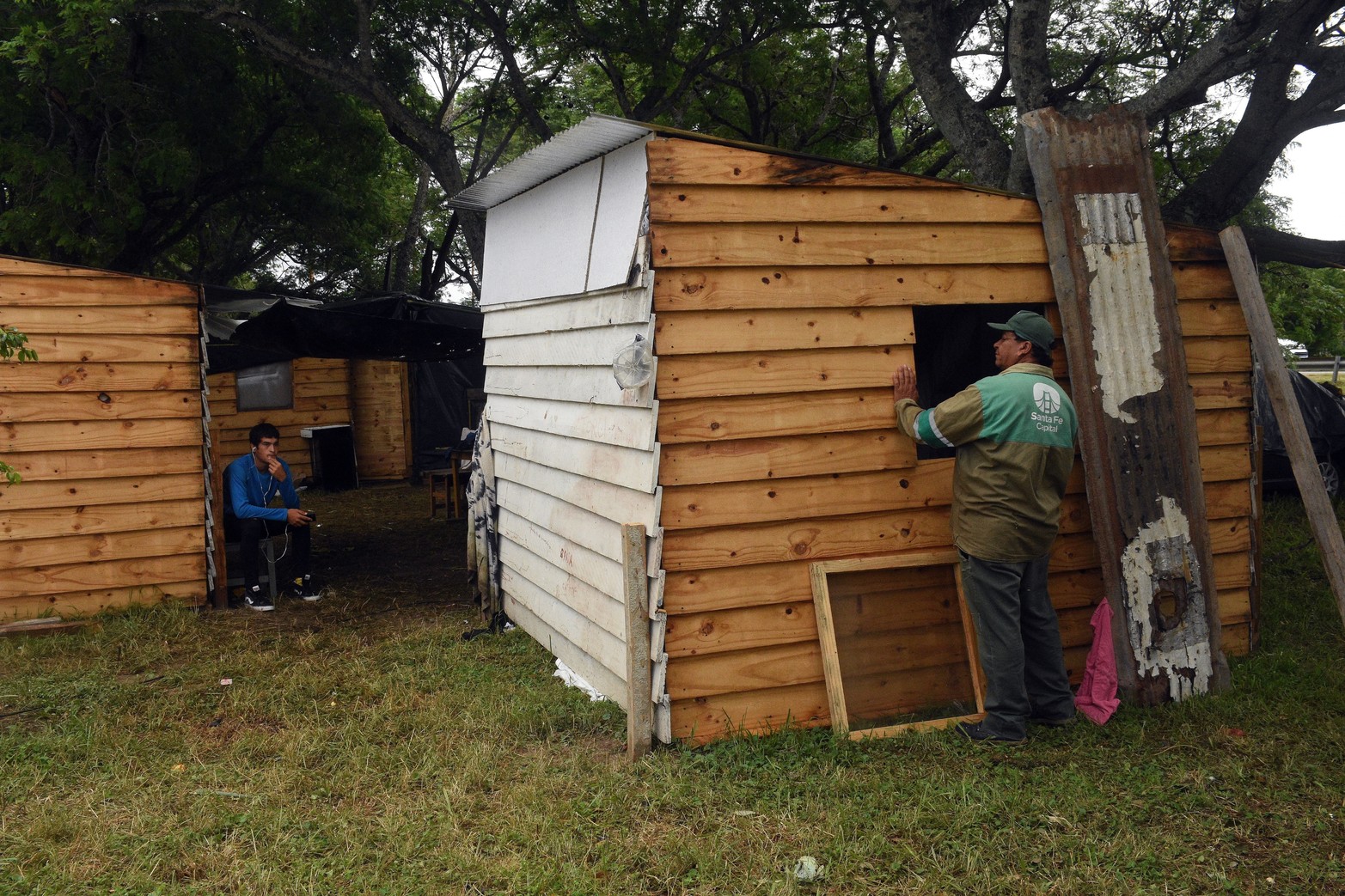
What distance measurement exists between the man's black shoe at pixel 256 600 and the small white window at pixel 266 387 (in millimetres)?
8668

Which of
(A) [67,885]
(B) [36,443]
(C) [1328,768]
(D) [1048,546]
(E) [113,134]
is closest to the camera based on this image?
(A) [67,885]

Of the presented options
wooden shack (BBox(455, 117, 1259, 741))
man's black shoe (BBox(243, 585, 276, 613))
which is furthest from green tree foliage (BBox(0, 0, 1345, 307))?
man's black shoe (BBox(243, 585, 276, 613))

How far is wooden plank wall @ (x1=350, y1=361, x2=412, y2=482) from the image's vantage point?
56.1 ft

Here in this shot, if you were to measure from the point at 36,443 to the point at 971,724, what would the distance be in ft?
22.5

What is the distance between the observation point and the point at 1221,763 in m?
4.60

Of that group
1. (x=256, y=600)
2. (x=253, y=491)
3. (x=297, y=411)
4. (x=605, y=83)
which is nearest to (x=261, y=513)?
(x=253, y=491)

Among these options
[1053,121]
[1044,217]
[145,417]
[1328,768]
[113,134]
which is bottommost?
[1328,768]

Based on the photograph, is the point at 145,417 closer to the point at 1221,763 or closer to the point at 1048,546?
the point at 1048,546

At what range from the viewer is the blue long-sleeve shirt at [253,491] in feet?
27.8

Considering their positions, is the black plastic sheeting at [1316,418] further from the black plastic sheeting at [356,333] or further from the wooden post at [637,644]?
the wooden post at [637,644]

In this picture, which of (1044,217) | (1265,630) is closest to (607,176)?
(1044,217)

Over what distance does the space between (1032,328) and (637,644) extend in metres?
2.47

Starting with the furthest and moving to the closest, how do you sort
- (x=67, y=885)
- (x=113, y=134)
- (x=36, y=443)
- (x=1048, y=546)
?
(x=113, y=134)
(x=36, y=443)
(x=1048, y=546)
(x=67, y=885)

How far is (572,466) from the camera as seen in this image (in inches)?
244
